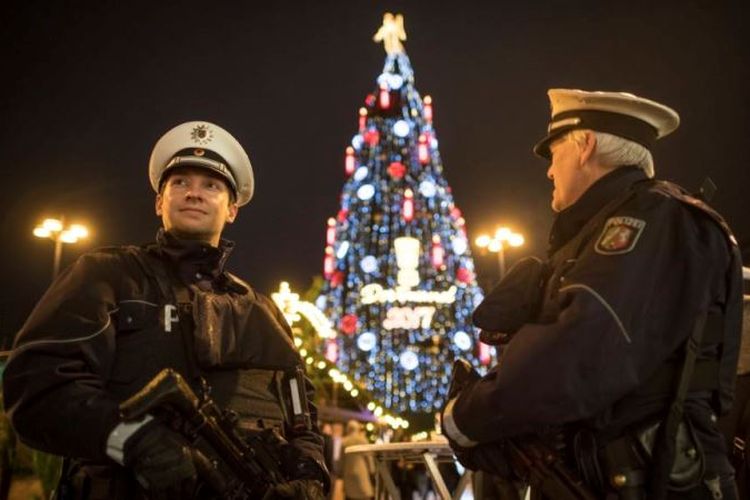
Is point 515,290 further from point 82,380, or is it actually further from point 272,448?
point 82,380

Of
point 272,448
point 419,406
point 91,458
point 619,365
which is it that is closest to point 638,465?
point 619,365

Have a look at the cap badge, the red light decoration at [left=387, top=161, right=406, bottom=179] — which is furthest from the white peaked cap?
the red light decoration at [left=387, top=161, right=406, bottom=179]

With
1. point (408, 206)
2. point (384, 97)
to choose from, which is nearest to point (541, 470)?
point (408, 206)

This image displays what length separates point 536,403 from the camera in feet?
7.51

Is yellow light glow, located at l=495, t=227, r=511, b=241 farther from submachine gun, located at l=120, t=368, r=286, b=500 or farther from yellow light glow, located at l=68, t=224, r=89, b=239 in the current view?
submachine gun, located at l=120, t=368, r=286, b=500

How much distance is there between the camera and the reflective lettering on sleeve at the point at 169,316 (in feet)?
9.79

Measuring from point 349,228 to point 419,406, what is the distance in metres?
16.1

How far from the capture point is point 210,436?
263cm

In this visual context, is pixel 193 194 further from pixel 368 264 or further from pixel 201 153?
pixel 368 264

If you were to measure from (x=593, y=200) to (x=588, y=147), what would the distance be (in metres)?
0.34

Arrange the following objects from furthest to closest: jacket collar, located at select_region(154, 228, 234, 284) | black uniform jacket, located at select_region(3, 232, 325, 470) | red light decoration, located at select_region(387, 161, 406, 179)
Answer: red light decoration, located at select_region(387, 161, 406, 179) < jacket collar, located at select_region(154, 228, 234, 284) < black uniform jacket, located at select_region(3, 232, 325, 470)

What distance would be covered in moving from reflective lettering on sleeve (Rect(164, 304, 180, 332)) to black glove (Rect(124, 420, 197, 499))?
0.65 metres

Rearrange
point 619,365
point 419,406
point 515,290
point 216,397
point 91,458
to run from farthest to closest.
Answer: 1. point 419,406
2. point 216,397
3. point 515,290
4. point 91,458
5. point 619,365

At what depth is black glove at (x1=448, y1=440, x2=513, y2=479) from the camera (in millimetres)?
2711
